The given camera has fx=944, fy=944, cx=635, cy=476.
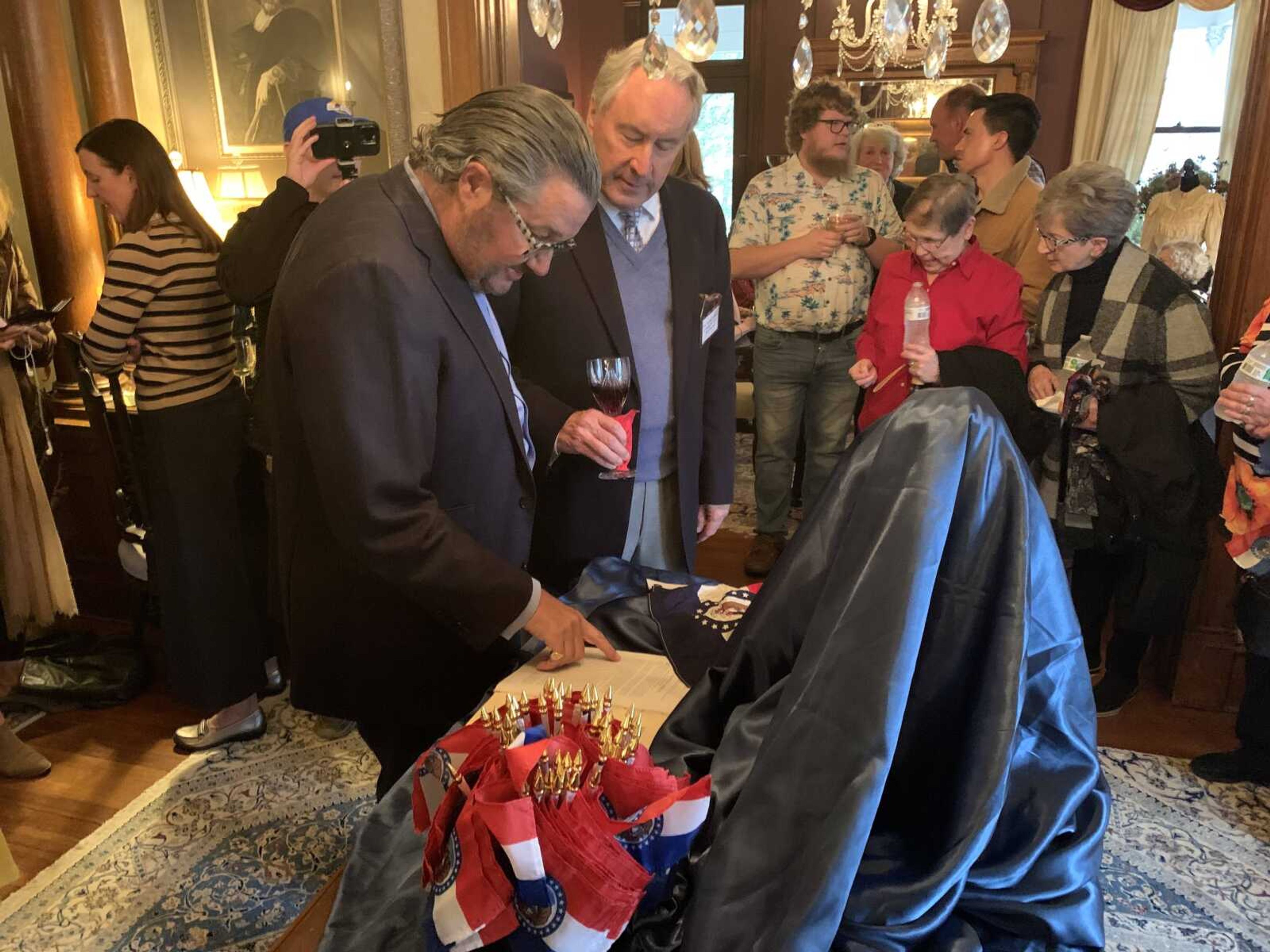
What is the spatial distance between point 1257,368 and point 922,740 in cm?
173

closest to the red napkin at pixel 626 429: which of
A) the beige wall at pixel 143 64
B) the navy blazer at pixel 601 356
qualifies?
the navy blazer at pixel 601 356

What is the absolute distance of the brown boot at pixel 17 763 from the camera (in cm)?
254

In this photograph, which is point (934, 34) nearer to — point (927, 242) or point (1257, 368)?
point (927, 242)

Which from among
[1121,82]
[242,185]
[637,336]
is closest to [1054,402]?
[637,336]

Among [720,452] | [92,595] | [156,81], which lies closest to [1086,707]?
[720,452]

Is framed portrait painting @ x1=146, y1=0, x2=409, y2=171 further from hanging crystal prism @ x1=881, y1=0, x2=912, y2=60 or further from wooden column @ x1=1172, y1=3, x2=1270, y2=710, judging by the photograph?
wooden column @ x1=1172, y1=3, x2=1270, y2=710

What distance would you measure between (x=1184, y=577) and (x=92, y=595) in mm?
3566

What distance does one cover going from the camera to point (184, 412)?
2.49 metres

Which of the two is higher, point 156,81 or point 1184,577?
point 156,81

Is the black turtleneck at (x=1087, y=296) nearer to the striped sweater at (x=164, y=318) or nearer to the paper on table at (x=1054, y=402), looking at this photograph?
the paper on table at (x=1054, y=402)

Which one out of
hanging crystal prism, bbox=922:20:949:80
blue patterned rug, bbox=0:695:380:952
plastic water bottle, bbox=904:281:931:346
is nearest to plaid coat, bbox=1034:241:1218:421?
plastic water bottle, bbox=904:281:931:346

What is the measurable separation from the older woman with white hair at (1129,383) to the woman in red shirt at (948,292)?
4.6 inches

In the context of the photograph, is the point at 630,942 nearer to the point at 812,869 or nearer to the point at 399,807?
the point at 812,869

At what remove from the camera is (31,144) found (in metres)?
3.08
